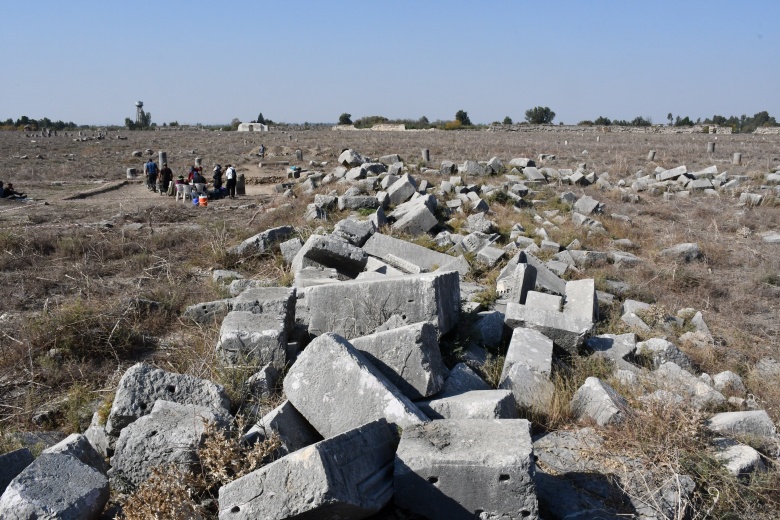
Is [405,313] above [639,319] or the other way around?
above

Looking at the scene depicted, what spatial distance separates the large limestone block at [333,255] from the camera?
25.6 ft

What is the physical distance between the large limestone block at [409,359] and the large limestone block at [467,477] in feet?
2.93

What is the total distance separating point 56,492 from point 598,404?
11.8ft

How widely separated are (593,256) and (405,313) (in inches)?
218

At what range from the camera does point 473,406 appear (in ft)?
13.7

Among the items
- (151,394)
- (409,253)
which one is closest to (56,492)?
(151,394)

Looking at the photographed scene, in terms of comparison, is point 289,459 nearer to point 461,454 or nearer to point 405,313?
point 461,454

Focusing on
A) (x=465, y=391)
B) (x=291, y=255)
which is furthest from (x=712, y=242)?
(x=465, y=391)

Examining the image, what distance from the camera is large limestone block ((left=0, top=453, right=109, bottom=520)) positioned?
309 cm

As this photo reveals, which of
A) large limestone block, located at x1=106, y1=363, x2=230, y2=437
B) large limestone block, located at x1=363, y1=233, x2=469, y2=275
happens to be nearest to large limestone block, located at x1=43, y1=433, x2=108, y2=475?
large limestone block, located at x1=106, y1=363, x2=230, y2=437

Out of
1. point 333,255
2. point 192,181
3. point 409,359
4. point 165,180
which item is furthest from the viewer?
point 165,180

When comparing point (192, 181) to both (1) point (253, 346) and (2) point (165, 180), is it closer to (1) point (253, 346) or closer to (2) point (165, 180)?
(2) point (165, 180)

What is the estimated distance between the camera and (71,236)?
11.5 m

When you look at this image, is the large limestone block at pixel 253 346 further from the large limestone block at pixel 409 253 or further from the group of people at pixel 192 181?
the group of people at pixel 192 181
